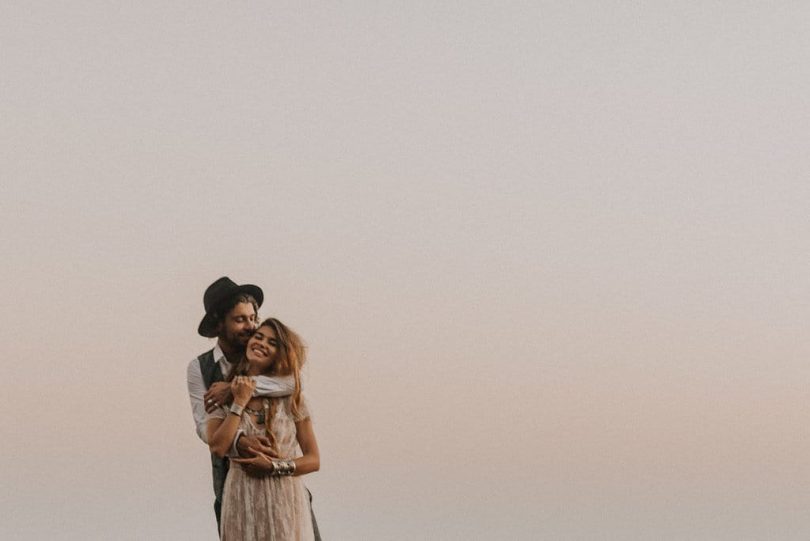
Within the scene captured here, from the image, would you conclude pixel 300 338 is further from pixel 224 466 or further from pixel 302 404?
pixel 224 466

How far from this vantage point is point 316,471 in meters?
7.60

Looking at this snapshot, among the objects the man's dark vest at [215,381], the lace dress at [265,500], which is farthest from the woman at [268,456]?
the man's dark vest at [215,381]

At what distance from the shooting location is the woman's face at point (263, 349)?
7488mm

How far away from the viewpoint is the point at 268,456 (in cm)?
744

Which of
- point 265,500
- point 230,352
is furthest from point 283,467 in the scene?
point 230,352

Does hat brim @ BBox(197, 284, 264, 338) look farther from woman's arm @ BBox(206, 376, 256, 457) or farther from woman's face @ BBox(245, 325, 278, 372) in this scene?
woman's arm @ BBox(206, 376, 256, 457)

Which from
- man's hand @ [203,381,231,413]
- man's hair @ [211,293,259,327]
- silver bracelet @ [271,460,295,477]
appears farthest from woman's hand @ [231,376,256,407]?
man's hair @ [211,293,259,327]

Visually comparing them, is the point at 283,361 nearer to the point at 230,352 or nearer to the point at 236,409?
the point at 236,409

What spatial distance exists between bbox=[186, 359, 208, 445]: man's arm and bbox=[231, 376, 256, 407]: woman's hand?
377 mm

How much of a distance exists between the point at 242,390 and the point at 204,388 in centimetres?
65

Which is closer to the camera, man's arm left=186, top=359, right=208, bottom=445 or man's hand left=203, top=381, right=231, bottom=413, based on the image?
man's hand left=203, top=381, right=231, bottom=413

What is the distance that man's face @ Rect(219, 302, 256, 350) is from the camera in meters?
7.89

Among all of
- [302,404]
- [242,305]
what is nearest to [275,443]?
[302,404]

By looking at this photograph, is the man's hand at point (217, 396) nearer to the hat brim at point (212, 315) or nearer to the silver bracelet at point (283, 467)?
the silver bracelet at point (283, 467)
